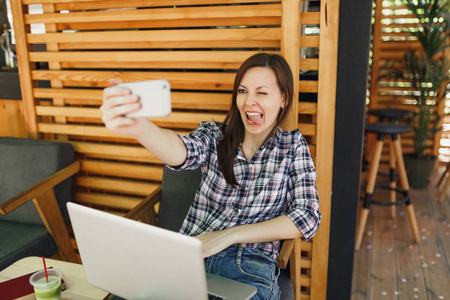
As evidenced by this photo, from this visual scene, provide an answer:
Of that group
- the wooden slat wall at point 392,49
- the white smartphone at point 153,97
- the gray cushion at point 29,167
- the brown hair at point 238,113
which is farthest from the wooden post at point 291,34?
the wooden slat wall at point 392,49

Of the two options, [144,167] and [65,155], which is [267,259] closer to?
[144,167]

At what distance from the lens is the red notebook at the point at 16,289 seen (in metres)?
1.30

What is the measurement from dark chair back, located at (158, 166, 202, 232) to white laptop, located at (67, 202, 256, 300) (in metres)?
0.90

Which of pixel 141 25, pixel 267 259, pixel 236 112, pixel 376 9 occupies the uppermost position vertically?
pixel 376 9

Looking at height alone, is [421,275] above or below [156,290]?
below

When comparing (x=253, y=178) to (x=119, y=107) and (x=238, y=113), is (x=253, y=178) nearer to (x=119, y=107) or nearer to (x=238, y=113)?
(x=238, y=113)

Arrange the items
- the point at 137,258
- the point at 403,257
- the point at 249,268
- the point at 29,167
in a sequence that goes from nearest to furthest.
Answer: the point at 137,258
the point at 249,268
the point at 29,167
the point at 403,257

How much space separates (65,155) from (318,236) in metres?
1.47

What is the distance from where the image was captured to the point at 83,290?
4.67 ft

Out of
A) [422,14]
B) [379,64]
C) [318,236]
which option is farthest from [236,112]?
[379,64]

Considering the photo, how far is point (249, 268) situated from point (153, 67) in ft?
4.07

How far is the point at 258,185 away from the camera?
1672mm

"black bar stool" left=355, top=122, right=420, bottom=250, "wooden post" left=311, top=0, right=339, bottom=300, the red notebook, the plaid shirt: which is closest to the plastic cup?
the red notebook

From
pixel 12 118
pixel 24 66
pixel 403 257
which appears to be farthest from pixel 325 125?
pixel 12 118
